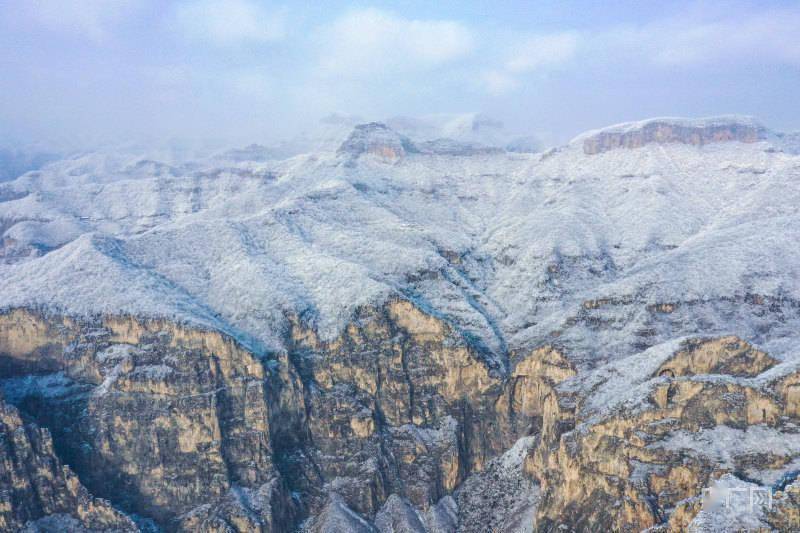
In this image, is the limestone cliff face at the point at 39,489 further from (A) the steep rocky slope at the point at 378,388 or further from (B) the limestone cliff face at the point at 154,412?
(B) the limestone cliff face at the point at 154,412

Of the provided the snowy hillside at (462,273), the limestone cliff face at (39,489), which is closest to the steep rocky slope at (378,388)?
the limestone cliff face at (39,489)

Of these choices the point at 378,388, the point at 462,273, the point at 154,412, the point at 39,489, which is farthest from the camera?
the point at 462,273

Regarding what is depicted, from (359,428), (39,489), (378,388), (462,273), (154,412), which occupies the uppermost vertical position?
(462,273)

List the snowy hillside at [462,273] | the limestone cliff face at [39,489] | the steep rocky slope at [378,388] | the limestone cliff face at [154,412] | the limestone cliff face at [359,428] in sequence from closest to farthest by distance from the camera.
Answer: the limestone cliff face at [359,428], the steep rocky slope at [378,388], the limestone cliff face at [39,489], the limestone cliff face at [154,412], the snowy hillside at [462,273]

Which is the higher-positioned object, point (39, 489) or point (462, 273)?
point (462, 273)

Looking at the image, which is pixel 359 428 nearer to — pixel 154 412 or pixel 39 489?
pixel 154 412

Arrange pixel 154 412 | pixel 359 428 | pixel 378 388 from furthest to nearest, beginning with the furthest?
pixel 378 388 < pixel 359 428 < pixel 154 412

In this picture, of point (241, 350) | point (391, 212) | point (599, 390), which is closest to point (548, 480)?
point (599, 390)

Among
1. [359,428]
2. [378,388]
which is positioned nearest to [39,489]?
[359,428]
